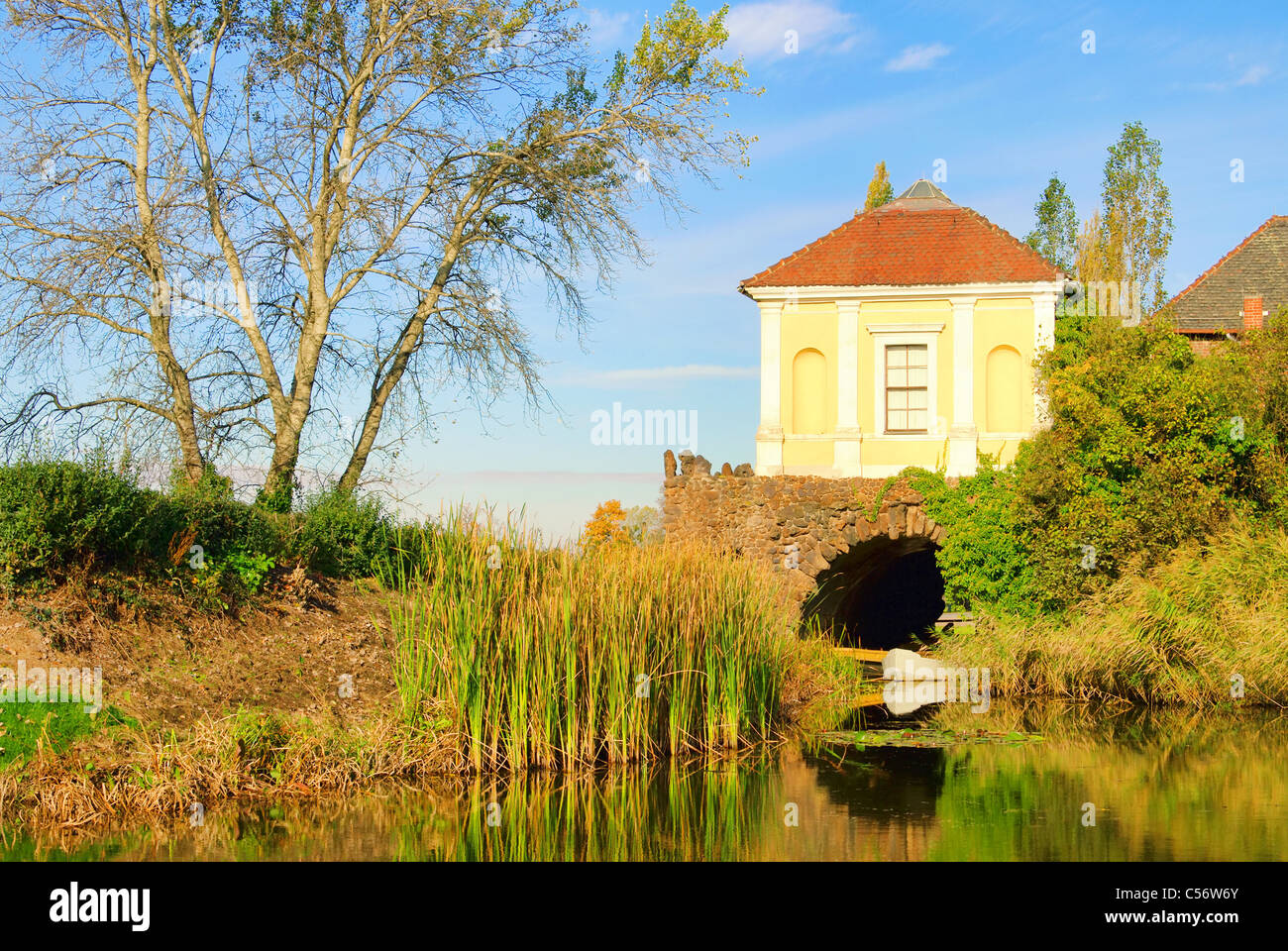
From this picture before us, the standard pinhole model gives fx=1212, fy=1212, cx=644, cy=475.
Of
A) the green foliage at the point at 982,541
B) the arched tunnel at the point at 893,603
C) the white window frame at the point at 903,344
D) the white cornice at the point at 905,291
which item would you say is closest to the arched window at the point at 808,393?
the white window frame at the point at 903,344

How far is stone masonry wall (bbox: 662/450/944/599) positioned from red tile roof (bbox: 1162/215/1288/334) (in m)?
14.0

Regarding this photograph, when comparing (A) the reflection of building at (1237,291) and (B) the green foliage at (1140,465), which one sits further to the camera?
(A) the reflection of building at (1237,291)

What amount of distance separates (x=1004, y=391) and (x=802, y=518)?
14.4 ft

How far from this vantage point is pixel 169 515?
14.1 m

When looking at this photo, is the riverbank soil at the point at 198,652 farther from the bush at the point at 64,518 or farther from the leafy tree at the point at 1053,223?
the leafy tree at the point at 1053,223

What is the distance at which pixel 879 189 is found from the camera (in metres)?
34.0

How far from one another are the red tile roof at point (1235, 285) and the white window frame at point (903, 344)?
1223cm

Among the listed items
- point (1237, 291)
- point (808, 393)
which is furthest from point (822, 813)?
point (1237, 291)

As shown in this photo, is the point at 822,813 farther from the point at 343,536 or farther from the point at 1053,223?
the point at 1053,223

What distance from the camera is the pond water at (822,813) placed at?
891 centimetres

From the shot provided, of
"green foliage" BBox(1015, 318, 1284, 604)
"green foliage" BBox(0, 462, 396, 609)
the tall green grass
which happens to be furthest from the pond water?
"green foliage" BBox(1015, 318, 1284, 604)

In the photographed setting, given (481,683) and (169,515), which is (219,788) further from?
(169,515)

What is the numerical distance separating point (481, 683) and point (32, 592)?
4922 millimetres

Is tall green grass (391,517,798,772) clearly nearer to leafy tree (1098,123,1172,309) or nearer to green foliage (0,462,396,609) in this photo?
green foliage (0,462,396,609)
